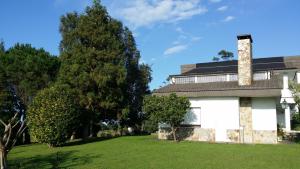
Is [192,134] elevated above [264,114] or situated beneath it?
situated beneath

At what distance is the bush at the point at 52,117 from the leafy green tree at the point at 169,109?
5.53 metres

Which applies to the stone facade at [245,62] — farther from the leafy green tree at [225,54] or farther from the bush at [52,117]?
the leafy green tree at [225,54]

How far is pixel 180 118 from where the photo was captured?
22.8 meters

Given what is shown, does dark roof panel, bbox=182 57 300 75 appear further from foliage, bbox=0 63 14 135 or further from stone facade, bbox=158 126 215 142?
foliage, bbox=0 63 14 135

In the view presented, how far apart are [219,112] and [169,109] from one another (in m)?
3.71

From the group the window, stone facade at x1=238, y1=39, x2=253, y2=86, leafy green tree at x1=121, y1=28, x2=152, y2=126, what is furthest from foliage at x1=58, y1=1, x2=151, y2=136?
stone facade at x1=238, y1=39, x2=253, y2=86

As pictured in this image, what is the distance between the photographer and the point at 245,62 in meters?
24.5

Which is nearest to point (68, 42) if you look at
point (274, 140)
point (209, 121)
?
point (209, 121)

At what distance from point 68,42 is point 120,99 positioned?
8.43 meters

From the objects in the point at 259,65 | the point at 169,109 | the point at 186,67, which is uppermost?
the point at 186,67

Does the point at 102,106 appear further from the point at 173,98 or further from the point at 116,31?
the point at 173,98

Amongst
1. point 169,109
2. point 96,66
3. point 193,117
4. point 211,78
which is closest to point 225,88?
point 193,117

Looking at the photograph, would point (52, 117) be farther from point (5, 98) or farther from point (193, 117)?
point (5, 98)

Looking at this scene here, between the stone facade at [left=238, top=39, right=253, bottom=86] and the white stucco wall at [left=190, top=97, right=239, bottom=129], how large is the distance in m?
1.94
